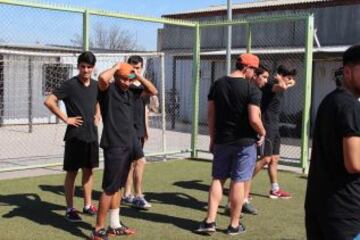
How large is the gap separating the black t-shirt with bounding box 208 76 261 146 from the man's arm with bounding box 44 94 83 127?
1599 mm

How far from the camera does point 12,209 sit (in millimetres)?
7039

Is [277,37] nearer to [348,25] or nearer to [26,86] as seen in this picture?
[348,25]

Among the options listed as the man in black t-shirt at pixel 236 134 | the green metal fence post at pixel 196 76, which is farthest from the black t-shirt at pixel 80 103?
the green metal fence post at pixel 196 76

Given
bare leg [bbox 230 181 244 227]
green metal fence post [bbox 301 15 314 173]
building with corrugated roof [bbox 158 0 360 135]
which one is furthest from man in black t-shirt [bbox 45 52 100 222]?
building with corrugated roof [bbox 158 0 360 135]

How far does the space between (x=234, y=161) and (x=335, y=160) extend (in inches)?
124

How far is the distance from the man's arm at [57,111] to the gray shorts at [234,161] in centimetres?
159

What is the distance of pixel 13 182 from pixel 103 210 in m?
3.79

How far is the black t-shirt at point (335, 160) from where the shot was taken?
2.95m

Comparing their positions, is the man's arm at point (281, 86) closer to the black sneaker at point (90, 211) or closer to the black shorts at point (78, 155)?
the black shorts at point (78, 155)

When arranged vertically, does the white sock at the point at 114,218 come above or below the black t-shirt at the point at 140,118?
below

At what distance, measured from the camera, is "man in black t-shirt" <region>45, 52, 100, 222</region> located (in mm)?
6422

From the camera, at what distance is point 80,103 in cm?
648

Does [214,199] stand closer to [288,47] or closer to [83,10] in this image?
[83,10]

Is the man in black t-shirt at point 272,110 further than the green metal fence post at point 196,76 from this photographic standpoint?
No
